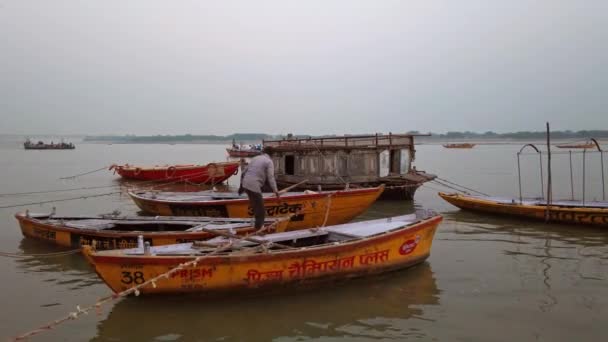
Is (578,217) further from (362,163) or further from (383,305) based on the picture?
(383,305)

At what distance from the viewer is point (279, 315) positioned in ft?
25.0

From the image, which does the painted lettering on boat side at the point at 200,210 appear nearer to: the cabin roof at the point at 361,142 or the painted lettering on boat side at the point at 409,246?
the painted lettering on boat side at the point at 409,246

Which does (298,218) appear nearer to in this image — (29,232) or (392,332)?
(392,332)

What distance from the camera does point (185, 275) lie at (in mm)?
7531

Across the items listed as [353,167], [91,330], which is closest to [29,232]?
[91,330]

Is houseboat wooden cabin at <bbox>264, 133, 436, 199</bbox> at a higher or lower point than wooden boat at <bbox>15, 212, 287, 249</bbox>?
higher

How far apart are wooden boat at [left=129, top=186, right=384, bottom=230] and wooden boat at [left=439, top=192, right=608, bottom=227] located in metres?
4.68

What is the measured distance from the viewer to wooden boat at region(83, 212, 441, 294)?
7352mm

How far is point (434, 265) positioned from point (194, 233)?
5.65 m

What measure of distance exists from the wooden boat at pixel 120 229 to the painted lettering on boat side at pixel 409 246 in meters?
2.87

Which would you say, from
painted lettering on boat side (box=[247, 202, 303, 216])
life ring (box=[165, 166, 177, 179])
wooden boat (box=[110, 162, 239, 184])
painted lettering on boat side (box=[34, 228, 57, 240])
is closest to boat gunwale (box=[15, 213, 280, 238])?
painted lettering on boat side (box=[34, 228, 57, 240])

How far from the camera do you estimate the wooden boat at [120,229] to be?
1029 cm

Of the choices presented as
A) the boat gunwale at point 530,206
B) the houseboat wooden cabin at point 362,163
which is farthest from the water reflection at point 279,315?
the houseboat wooden cabin at point 362,163

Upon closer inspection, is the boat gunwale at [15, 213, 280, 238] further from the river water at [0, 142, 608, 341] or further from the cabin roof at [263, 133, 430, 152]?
the cabin roof at [263, 133, 430, 152]
